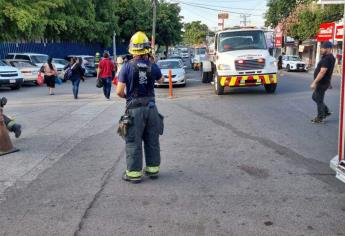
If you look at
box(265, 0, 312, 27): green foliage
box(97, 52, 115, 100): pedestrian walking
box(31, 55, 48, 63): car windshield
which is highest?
box(265, 0, 312, 27): green foliage

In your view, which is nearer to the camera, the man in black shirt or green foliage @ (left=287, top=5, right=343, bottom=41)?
the man in black shirt

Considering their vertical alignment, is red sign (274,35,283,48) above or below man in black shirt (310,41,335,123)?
above

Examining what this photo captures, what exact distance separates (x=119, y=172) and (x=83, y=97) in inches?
439

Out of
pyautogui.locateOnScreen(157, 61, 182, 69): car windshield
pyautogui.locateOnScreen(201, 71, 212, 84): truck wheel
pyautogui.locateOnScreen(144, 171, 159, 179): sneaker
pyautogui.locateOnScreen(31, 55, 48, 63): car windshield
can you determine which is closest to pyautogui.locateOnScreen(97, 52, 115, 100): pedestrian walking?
pyautogui.locateOnScreen(157, 61, 182, 69): car windshield

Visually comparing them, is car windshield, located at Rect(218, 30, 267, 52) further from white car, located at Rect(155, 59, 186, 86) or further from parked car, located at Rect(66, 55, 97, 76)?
parked car, located at Rect(66, 55, 97, 76)

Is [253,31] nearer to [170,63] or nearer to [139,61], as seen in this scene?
[170,63]

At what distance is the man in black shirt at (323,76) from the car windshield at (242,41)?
6.56 m

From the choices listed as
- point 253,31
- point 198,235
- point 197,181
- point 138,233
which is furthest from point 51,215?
point 253,31

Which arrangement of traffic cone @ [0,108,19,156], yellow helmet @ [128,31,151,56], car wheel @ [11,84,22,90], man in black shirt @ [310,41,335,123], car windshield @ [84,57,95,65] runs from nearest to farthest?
yellow helmet @ [128,31,151,56]
traffic cone @ [0,108,19,156]
man in black shirt @ [310,41,335,123]
car wheel @ [11,84,22,90]
car windshield @ [84,57,95,65]

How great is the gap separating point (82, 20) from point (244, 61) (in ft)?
69.4

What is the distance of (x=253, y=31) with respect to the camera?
54.0 feet

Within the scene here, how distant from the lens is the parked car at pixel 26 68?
74.6ft

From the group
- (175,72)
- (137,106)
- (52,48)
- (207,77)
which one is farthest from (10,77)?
(137,106)

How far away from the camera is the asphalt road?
168 inches
